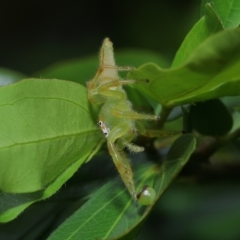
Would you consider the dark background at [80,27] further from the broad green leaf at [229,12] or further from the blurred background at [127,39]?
the broad green leaf at [229,12]

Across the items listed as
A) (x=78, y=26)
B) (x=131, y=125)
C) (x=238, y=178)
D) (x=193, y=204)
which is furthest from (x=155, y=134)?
(x=78, y=26)

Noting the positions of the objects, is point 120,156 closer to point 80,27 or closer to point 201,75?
point 201,75

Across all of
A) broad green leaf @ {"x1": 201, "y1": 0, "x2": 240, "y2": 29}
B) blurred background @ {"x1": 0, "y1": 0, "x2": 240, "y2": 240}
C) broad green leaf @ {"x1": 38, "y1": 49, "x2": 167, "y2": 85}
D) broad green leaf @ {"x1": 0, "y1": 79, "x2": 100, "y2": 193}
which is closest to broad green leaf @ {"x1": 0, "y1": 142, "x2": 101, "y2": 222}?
broad green leaf @ {"x1": 0, "y1": 79, "x2": 100, "y2": 193}

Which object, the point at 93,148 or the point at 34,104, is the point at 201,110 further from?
the point at 34,104

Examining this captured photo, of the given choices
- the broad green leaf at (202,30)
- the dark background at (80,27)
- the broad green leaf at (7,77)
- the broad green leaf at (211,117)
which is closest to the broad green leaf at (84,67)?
the broad green leaf at (7,77)

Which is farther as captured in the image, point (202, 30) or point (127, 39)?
point (127, 39)

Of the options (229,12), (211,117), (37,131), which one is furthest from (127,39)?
(37,131)
